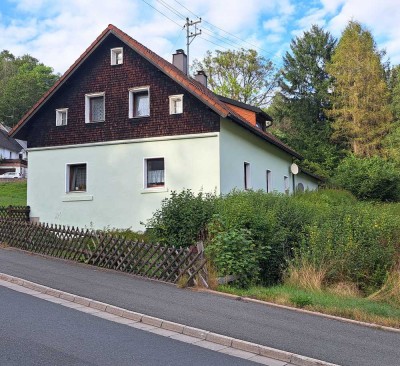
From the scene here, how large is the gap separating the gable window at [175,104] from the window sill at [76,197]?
5.50 meters

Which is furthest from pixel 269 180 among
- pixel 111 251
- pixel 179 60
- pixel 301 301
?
pixel 301 301

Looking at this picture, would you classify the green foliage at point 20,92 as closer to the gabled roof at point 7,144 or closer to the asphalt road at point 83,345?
the gabled roof at point 7,144

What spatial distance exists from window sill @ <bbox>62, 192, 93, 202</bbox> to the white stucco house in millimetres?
46

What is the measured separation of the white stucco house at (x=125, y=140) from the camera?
744 inches

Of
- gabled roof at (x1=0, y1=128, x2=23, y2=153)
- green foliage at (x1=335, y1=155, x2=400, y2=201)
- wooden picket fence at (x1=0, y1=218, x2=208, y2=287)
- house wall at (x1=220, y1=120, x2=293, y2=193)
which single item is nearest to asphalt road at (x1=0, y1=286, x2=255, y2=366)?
wooden picket fence at (x1=0, y1=218, x2=208, y2=287)

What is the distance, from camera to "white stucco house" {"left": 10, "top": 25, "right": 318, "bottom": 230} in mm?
18906

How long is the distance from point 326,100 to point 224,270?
3618cm

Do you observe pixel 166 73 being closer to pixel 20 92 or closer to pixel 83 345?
pixel 83 345

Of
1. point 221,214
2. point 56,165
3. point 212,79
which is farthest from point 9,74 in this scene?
point 221,214

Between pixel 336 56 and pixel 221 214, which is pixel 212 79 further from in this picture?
pixel 221 214

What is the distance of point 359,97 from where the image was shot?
41.0m

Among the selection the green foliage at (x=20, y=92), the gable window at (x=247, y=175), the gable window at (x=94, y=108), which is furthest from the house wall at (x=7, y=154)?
the gable window at (x=247, y=175)

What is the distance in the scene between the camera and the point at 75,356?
18.1 ft

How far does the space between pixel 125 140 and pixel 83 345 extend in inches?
584
